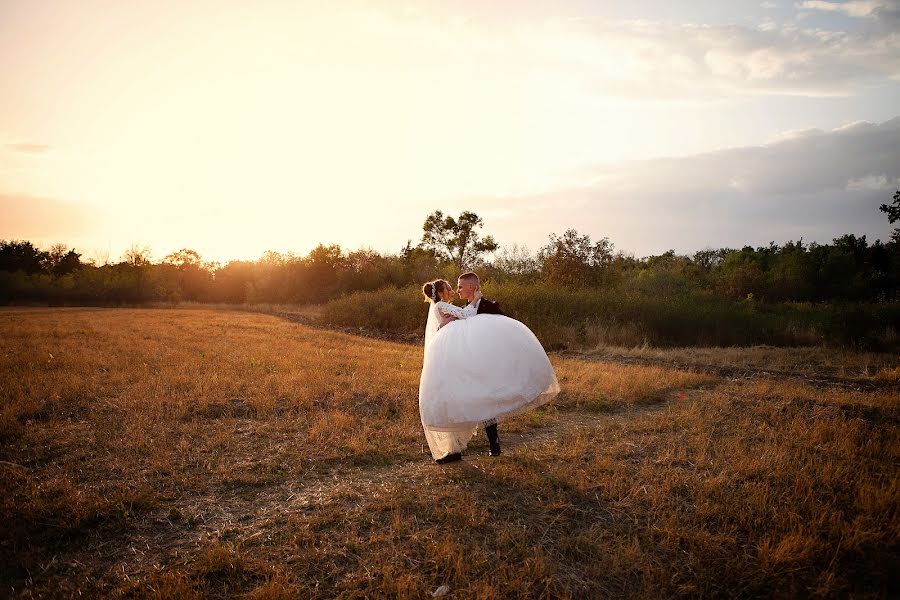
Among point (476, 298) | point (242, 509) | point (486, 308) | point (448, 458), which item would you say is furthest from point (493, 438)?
point (242, 509)

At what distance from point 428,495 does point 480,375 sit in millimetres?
1449

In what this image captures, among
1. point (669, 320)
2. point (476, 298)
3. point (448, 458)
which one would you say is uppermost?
point (476, 298)

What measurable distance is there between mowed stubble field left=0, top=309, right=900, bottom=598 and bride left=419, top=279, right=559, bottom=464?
89 cm

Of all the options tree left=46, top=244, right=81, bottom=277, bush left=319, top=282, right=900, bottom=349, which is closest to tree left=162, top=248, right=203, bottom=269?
tree left=46, top=244, right=81, bottom=277

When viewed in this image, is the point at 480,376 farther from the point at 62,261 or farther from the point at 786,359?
the point at 62,261

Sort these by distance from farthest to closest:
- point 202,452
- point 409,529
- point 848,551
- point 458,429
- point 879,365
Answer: point 879,365
point 202,452
point 458,429
point 409,529
point 848,551

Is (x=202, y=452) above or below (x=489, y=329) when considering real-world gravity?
below

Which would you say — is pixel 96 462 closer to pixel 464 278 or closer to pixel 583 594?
pixel 464 278

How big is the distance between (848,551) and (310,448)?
6.16 m

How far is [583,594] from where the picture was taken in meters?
3.84

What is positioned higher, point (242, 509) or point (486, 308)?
point (486, 308)

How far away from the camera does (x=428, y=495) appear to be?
5.33 meters

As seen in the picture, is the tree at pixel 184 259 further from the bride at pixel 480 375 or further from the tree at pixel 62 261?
the bride at pixel 480 375

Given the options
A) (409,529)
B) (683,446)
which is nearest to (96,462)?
(409,529)
